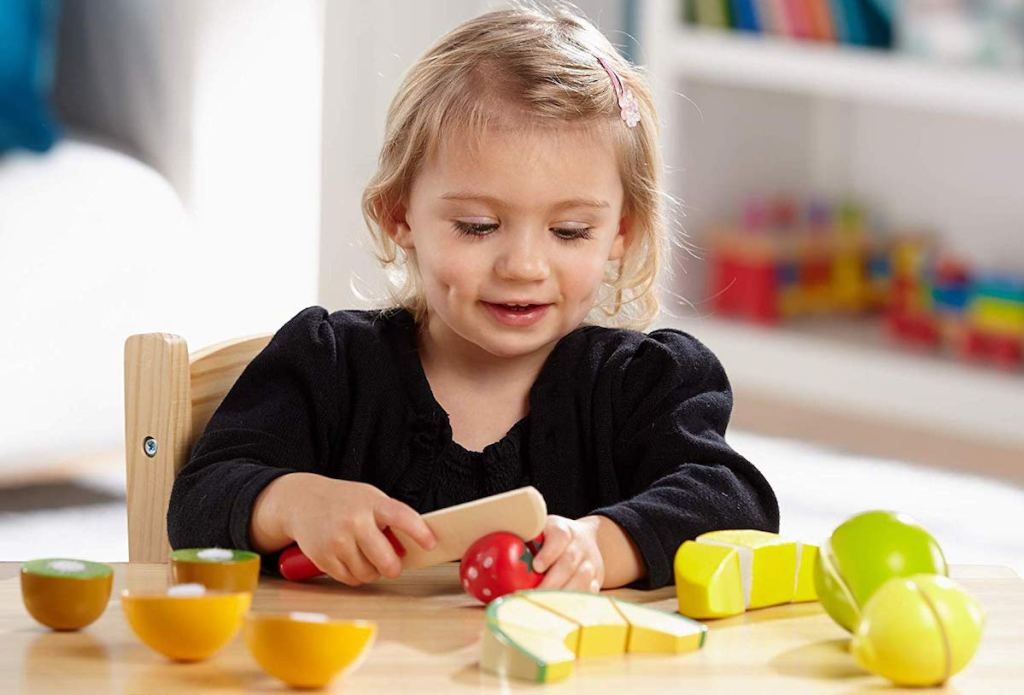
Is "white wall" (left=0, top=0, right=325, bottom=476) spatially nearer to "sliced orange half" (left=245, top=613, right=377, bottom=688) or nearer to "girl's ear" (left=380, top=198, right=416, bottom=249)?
"girl's ear" (left=380, top=198, right=416, bottom=249)

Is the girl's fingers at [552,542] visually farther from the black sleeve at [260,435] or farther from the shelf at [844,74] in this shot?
the shelf at [844,74]

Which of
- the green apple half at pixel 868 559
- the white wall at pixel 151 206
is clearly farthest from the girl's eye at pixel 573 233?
the white wall at pixel 151 206

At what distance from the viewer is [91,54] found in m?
2.57

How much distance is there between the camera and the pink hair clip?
1.06 metres

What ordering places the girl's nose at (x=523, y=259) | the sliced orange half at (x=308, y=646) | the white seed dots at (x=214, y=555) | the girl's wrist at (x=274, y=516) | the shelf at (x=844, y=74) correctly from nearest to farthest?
the sliced orange half at (x=308, y=646)
the white seed dots at (x=214, y=555)
the girl's wrist at (x=274, y=516)
the girl's nose at (x=523, y=259)
the shelf at (x=844, y=74)

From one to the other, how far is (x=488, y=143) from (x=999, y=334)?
207cm

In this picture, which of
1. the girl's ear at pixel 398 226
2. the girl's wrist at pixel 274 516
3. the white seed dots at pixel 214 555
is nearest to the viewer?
the white seed dots at pixel 214 555

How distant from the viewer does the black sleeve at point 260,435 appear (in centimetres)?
90

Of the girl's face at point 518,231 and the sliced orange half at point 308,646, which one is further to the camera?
the girl's face at point 518,231

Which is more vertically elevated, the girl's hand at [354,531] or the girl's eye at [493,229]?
the girl's eye at [493,229]

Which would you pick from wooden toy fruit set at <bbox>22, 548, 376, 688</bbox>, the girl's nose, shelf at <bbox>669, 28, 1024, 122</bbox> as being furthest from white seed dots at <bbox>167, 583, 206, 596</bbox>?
shelf at <bbox>669, 28, 1024, 122</bbox>

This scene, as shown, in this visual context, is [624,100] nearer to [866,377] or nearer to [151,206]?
[151,206]

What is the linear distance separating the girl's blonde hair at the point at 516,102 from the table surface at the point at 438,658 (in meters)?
0.35

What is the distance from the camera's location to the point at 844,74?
2961 millimetres
